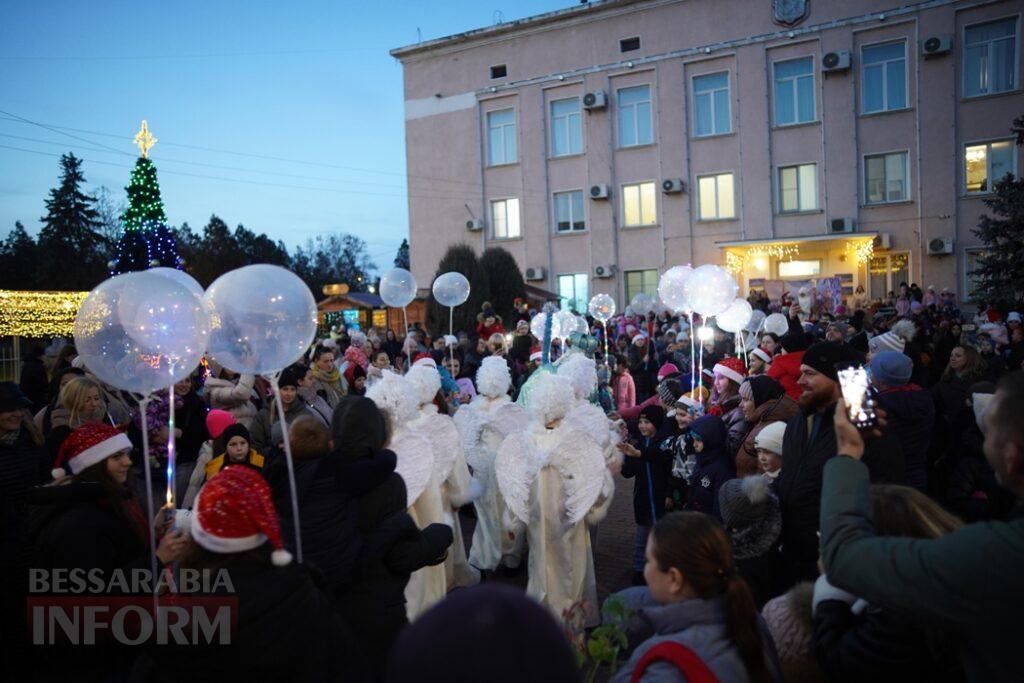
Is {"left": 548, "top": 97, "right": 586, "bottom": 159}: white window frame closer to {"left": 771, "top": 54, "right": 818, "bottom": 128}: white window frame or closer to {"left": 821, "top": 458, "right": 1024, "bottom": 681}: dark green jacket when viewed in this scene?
{"left": 771, "top": 54, "right": 818, "bottom": 128}: white window frame

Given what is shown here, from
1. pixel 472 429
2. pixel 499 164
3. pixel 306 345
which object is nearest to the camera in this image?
pixel 306 345

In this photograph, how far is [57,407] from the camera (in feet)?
19.1

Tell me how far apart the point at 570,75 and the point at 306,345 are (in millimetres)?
26257

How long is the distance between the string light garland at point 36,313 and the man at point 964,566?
19.4 m

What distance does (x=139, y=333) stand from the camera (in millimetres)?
3662

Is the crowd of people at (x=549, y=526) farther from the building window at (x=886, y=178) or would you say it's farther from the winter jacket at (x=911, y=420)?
the building window at (x=886, y=178)

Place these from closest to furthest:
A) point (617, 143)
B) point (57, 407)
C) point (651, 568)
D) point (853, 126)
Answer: point (651, 568)
point (57, 407)
point (853, 126)
point (617, 143)

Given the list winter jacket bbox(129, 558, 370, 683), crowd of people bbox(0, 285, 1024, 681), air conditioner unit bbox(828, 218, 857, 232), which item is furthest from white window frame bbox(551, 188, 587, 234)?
winter jacket bbox(129, 558, 370, 683)

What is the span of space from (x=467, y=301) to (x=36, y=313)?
11.2 metres

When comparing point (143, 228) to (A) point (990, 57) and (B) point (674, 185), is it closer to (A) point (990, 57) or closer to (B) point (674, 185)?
(B) point (674, 185)

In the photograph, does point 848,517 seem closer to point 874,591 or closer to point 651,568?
point 874,591

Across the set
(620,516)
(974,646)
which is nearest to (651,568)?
(974,646)

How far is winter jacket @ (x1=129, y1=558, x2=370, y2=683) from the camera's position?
7.03 ft

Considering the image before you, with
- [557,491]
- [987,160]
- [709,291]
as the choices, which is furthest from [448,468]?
[987,160]
